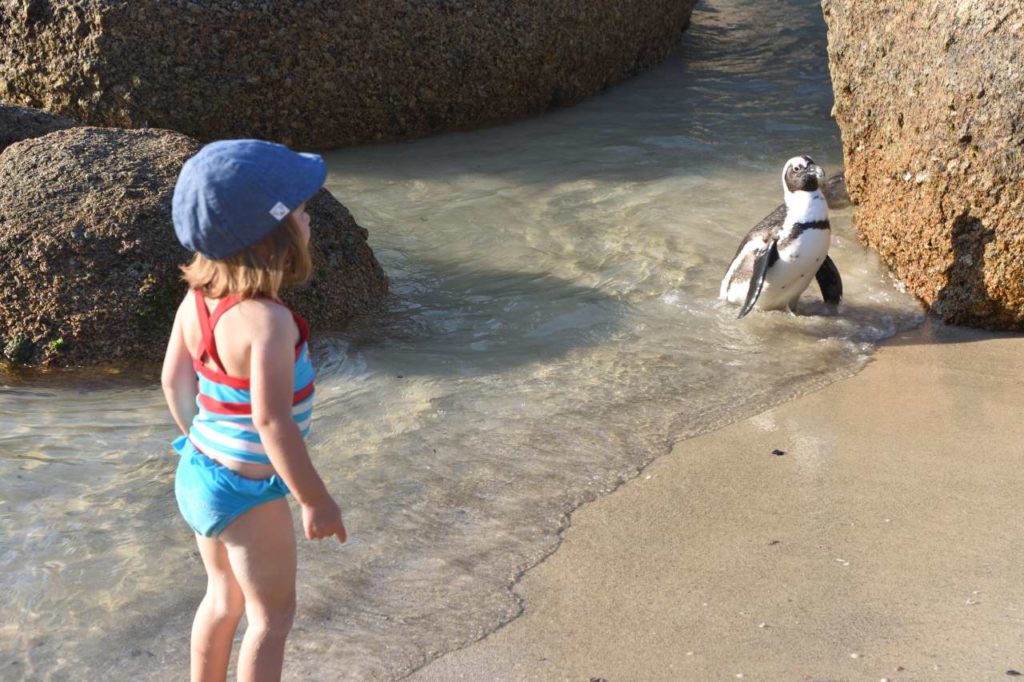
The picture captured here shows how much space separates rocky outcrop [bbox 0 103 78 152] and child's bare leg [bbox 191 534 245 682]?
4.23m

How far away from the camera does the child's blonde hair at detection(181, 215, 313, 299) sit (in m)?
2.35

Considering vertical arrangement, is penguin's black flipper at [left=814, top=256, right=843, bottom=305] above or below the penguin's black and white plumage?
below

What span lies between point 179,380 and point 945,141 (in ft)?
13.2

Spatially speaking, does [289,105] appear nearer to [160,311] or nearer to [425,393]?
[160,311]

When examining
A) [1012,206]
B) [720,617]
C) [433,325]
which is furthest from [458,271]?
[720,617]

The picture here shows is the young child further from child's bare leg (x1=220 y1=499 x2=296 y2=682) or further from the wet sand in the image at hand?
the wet sand

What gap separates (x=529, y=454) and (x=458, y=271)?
2330mm

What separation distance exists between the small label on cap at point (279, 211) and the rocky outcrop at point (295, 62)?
20.6 ft

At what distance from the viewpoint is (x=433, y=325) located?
568 centimetres

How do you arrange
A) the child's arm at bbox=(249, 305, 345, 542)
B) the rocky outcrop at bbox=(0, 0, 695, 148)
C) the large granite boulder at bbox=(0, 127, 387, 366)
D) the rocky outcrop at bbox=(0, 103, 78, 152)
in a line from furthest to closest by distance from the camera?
the rocky outcrop at bbox=(0, 0, 695, 148), the rocky outcrop at bbox=(0, 103, 78, 152), the large granite boulder at bbox=(0, 127, 387, 366), the child's arm at bbox=(249, 305, 345, 542)

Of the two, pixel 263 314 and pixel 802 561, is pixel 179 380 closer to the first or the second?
pixel 263 314

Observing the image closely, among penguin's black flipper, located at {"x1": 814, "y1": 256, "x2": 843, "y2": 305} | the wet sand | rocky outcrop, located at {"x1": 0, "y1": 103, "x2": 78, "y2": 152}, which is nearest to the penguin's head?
penguin's black flipper, located at {"x1": 814, "y1": 256, "x2": 843, "y2": 305}

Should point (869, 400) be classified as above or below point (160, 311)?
below

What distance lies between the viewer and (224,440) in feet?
7.97
